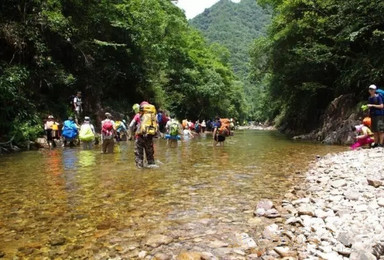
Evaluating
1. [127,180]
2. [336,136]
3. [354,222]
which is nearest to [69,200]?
[127,180]

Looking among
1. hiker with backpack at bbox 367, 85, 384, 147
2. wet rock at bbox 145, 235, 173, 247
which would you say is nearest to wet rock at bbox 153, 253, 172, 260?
wet rock at bbox 145, 235, 173, 247

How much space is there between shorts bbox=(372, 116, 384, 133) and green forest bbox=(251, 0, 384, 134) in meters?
5.78

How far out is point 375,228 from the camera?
12.6ft

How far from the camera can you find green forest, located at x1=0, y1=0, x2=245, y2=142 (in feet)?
52.7

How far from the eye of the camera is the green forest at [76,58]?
1606 cm

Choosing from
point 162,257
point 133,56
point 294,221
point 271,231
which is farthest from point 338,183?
point 133,56

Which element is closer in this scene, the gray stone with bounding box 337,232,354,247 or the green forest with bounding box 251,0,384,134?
the gray stone with bounding box 337,232,354,247

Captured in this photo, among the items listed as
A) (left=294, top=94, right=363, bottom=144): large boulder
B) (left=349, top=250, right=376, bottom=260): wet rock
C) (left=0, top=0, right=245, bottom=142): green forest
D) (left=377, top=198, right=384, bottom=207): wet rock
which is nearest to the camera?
(left=349, top=250, right=376, bottom=260): wet rock

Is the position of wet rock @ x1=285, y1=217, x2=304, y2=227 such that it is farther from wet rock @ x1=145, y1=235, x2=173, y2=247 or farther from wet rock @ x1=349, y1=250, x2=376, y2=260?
wet rock @ x1=145, y1=235, x2=173, y2=247

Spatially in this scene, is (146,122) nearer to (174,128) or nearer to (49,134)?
(174,128)

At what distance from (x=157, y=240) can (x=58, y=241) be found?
1209 mm

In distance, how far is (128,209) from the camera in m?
5.42

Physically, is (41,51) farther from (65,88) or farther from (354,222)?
(354,222)

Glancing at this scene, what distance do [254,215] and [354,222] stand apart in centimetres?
138
